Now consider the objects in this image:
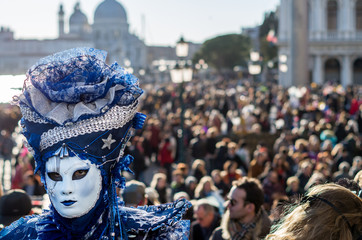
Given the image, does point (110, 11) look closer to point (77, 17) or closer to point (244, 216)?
point (77, 17)

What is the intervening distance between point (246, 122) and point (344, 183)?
15.7 m

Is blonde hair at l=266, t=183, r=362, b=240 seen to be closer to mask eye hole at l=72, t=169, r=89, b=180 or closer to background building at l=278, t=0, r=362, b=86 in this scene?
mask eye hole at l=72, t=169, r=89, b=180

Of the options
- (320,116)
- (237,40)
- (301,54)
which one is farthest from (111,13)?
(320,116)

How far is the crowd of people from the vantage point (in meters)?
5.39

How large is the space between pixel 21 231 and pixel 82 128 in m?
0.61

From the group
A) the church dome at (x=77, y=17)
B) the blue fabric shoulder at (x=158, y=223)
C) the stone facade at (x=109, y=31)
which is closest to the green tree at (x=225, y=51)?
the stone facade at (x=109, y=31)

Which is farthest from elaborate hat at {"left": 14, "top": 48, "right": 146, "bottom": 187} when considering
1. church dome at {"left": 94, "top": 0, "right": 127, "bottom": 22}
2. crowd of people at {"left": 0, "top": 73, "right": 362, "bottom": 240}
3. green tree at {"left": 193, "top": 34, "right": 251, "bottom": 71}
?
church dome at {"left": 94, "top": 0, "right": 127, "bottom": 22}

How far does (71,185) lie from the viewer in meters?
2.92

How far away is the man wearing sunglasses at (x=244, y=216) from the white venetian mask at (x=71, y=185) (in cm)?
244

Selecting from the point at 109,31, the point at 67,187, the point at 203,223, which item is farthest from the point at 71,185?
the point at 109,31

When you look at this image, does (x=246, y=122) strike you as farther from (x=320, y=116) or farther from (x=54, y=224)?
(x=54, y=224)

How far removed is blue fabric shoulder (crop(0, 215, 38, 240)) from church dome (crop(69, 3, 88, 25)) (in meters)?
132

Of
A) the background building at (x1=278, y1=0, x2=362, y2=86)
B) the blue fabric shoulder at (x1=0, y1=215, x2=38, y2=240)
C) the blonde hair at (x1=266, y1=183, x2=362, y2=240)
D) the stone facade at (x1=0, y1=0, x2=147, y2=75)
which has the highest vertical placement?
the stone facade at (x1=0, y1=0, x2=147, y2=75)

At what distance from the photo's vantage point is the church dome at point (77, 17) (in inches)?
5246
